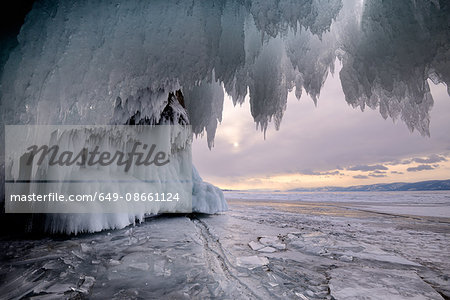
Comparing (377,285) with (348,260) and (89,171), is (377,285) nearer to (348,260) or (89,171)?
(348,260)

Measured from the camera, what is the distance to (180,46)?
2.82 metres

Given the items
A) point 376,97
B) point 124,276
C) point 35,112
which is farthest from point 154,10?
point 376,97

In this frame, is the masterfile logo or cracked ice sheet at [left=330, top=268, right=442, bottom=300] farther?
the masterfile logo

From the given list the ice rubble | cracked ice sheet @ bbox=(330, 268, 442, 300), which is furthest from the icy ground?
the ice rubble

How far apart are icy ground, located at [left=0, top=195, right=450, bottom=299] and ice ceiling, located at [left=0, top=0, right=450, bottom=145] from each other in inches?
69.3

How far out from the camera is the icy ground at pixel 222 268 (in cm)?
120

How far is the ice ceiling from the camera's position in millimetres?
2311

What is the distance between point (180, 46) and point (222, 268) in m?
2.68

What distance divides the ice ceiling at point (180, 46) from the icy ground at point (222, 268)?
1.76 meters

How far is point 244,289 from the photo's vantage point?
124 centimetres

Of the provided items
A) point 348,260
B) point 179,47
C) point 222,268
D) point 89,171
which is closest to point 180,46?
point 179,47

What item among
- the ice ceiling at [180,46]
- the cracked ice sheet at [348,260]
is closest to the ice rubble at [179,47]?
the ice ceiling at [180,46]

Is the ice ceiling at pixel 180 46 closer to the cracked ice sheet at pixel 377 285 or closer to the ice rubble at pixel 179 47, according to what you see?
the ice rubble at pixel 179 47

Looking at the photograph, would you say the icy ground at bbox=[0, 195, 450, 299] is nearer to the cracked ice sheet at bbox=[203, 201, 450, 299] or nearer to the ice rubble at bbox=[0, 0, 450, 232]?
the cracked ice sheet at bbox=[203, 201, 450, 299]
